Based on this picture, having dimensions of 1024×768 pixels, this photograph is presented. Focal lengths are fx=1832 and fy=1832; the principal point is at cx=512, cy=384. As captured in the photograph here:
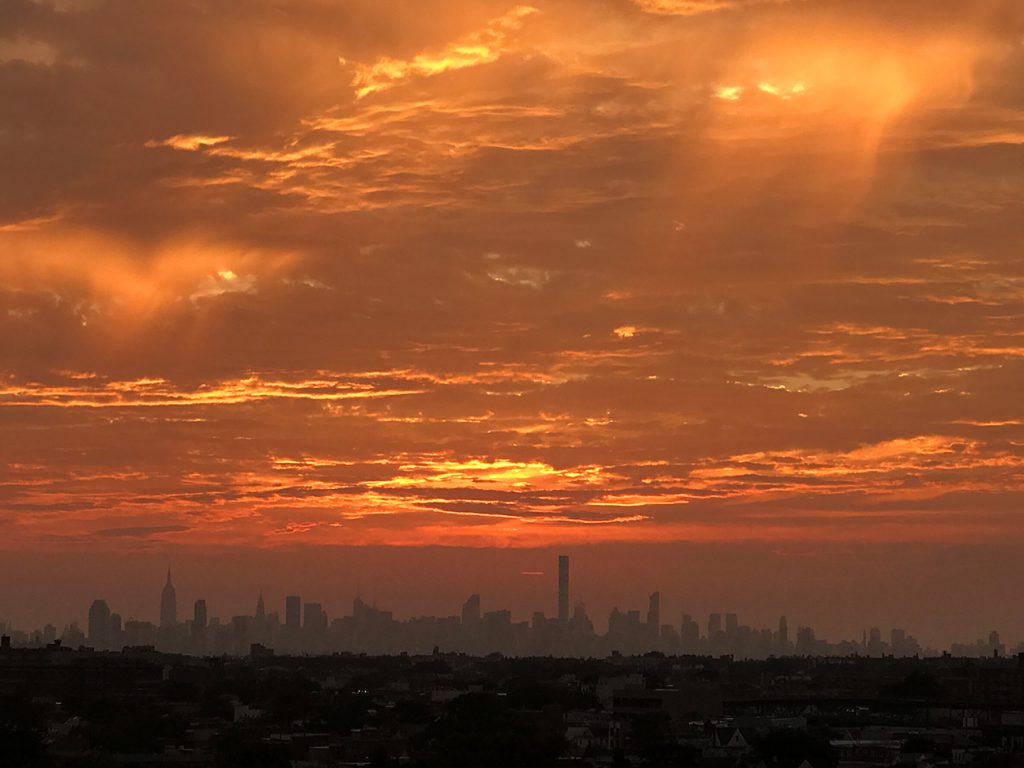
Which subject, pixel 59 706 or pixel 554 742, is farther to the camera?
pixel 59 706

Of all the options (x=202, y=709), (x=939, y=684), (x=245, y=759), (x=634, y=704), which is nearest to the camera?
(x=245, y=759)

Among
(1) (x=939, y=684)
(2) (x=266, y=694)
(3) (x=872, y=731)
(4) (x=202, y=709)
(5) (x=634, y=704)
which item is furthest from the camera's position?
(1) (x=939, y=684)

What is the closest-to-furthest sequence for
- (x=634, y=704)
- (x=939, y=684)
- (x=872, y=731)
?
(x=872, y=731) → (x=634, y=704) → (x=939, y=684)

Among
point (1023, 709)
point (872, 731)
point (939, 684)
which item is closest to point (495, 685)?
point (939, 684)

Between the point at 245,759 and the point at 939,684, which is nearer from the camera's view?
the point at 245,759

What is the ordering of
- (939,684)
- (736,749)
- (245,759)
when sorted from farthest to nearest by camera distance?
(939,684) < (736,749) < (245,759)

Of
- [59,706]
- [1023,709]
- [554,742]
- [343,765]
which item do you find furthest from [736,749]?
[59,706]

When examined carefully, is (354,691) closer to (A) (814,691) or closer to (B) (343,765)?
(A) (814,691)

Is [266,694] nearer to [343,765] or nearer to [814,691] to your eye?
[814,691]
